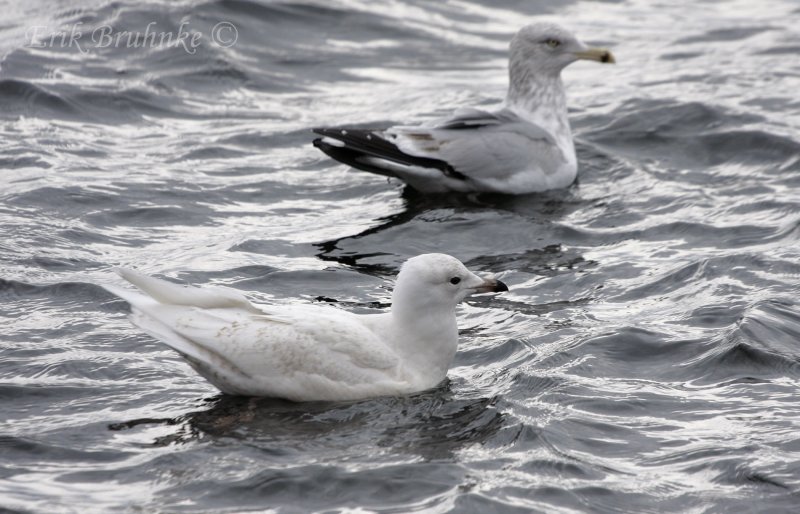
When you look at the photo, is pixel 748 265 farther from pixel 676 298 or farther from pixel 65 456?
pixel 65 456

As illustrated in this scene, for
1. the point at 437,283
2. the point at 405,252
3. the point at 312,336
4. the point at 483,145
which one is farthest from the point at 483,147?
Result: the point at 312,336

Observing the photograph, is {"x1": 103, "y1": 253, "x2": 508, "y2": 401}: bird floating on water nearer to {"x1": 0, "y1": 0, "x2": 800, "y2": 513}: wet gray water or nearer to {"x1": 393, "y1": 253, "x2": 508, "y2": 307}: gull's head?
{"x1": 393, "y1": 253, "x2": 508, "y2": 307}: gull's head

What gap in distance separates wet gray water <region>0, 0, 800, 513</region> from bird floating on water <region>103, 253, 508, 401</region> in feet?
0.46

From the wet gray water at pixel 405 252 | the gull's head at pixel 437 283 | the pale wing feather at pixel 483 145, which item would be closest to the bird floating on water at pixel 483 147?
the pale wing feather at pixel 483 145

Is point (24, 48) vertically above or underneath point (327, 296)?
above

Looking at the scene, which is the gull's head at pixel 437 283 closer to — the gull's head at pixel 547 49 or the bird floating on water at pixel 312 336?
the bird floating on water at pixel 312 336

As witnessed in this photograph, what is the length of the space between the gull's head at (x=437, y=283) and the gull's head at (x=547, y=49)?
16.1ft

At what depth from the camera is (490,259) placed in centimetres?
979

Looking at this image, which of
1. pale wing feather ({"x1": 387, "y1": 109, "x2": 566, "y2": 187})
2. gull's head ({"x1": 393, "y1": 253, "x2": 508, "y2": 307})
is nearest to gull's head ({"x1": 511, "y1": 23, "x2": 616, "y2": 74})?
pale wing feather ({"x1": 387, "y1": 109, "x2": 566, "y2": 187})

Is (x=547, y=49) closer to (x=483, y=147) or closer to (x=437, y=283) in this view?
Answer: (x=483, y=147)

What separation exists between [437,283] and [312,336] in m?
0.76

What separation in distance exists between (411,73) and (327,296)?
6331 millimetres

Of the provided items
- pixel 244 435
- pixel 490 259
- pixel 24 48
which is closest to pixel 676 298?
pixel 490 259

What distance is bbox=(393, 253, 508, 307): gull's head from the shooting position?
7273 mm
